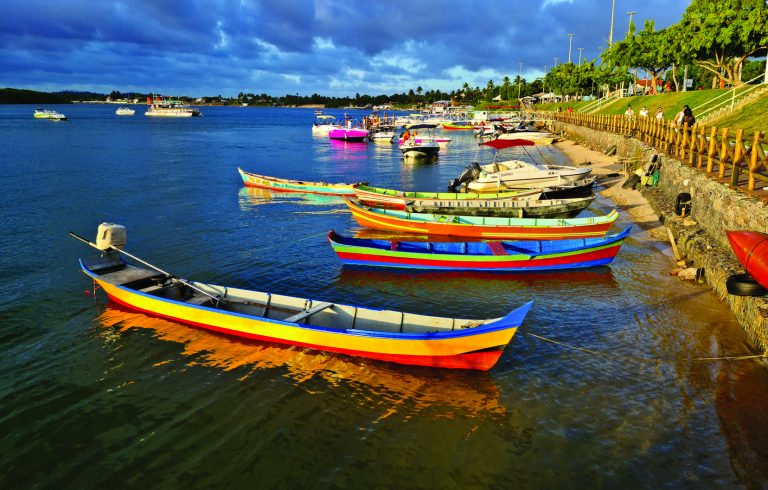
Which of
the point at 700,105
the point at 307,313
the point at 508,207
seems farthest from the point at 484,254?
the point at 700,105

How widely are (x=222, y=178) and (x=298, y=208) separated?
15.5 metres

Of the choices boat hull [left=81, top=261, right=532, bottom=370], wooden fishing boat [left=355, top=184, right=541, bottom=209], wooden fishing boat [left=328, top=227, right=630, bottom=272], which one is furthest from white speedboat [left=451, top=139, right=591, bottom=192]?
boat hull [left=81, top=261, right=532, bottom=370]

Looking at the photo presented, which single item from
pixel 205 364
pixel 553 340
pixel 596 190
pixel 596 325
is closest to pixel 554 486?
pixel 553 340

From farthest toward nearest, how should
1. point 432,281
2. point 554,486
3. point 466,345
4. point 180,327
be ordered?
1. point 432,281
2. point 180,327
3. point 466,345
4. point 554,486

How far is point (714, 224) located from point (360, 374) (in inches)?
515

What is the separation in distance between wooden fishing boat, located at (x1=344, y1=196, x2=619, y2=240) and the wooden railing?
4.10m

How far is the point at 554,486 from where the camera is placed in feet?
26.6

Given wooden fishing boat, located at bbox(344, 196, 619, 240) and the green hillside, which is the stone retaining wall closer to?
wooden fishing boat, located at bbox(344, 196, 619, 240)

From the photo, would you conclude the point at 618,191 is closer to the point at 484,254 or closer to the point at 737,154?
the point at 737,154

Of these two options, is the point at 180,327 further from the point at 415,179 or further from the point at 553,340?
the point at 415,179

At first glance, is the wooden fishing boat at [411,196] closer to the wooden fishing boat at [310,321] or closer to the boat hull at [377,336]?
the wooden fishing boat at [310,321]

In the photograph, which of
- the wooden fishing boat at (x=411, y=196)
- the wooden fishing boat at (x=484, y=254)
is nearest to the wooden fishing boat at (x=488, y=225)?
the wooden fishing boat at (x=411, y=196)

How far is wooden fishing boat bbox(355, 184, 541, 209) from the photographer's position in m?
25.9

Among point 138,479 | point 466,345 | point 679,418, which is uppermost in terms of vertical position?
point 466,345
